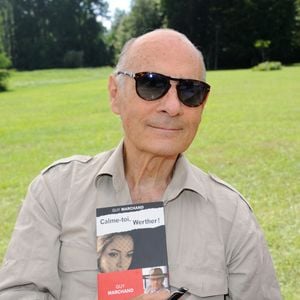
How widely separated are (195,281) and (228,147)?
26.7ft

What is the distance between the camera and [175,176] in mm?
2182

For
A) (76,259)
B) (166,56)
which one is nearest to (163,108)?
(166,56)

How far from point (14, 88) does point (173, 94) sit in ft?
105

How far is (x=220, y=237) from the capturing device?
2.03m

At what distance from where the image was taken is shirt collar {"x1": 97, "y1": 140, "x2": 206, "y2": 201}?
210 cm

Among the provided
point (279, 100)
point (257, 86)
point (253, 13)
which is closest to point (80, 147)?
point (279, 100)

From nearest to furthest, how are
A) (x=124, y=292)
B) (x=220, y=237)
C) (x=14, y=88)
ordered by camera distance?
(x=124, y=292) < (x=220, y=237) < (x=14, y=88)

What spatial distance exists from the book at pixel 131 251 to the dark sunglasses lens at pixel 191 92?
0.40 m

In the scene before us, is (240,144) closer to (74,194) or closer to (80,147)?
(80,147)

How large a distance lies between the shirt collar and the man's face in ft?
0.32

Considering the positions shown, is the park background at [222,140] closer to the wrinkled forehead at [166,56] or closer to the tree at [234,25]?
the wrinkled forehead at [166,56]

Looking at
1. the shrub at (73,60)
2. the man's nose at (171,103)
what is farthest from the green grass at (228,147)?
the shrub at (73,60)

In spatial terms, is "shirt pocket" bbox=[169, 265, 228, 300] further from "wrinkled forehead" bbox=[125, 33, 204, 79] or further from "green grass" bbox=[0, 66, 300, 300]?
"green grass" bbox=[0, 66, 300, 300]

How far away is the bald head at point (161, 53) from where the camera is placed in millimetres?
2051
